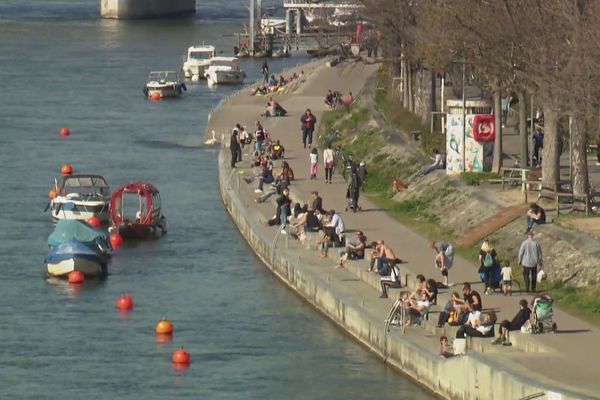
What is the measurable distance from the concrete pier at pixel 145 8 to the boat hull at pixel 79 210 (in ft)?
379

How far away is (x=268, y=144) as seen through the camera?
7081 cm

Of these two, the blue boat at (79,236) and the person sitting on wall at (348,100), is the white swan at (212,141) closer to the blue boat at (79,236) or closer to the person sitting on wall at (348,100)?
the person sitting on wall at (348,100)

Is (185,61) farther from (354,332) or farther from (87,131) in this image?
(354,332)

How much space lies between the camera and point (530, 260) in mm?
42562

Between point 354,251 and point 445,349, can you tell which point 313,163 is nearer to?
point 354,251

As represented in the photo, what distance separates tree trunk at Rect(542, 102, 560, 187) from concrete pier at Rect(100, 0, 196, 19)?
126 metres

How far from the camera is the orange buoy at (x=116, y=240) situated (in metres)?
58.8

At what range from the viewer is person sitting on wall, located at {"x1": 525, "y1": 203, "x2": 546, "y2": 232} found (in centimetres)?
4738

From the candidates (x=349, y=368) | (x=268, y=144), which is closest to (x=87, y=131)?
(x=268, y=144)

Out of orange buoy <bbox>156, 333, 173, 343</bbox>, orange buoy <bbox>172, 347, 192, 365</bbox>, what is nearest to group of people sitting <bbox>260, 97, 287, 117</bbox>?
orange buoy <bbox>156, 333, 173, 343</bbox>

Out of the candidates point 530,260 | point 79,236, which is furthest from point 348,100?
point 530,260

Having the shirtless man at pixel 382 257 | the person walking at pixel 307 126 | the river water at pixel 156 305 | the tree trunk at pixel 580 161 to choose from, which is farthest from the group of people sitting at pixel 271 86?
the shirtless man at pixel 382 257

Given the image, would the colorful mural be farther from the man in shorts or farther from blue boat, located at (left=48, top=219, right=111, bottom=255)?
the man in shorts

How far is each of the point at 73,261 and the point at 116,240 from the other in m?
6.23
